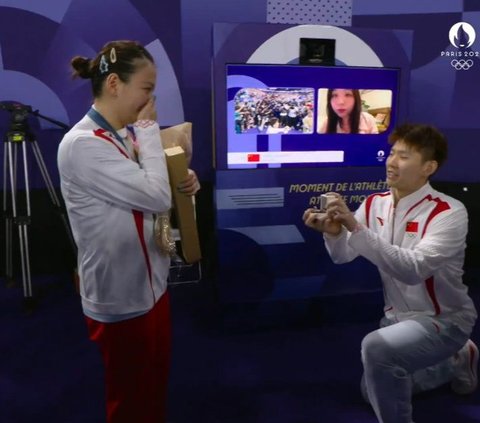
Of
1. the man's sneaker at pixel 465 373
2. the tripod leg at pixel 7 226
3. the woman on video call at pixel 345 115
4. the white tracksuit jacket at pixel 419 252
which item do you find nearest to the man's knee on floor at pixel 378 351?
the white tracksuit jacket at pixel 419 252

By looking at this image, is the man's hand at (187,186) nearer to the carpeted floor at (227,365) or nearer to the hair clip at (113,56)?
the hair clip at (113,56)

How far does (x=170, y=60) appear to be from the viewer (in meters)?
3.39

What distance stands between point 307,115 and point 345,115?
9.5 inches

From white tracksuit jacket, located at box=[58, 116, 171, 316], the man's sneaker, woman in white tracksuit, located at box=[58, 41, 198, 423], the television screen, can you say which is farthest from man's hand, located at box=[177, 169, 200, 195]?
the man's sneaker

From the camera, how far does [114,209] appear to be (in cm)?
126

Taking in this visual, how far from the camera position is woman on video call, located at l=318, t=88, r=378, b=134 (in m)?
2.63

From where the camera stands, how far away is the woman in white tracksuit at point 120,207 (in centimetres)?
121

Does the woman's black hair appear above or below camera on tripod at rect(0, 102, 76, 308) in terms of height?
above

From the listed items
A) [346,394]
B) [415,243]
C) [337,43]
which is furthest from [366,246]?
[337,43]

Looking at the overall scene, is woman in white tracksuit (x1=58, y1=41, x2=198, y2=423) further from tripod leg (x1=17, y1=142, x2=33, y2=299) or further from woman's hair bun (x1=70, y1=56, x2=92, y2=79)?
tripod leg (x1=17, y1=142, x2=33, y2=299)

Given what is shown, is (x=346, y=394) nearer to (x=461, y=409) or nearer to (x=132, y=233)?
(x=461, y=409)

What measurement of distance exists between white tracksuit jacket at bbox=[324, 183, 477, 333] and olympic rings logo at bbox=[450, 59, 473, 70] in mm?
2375

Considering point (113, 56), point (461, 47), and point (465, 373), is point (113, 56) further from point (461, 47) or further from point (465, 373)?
point (461, 47)

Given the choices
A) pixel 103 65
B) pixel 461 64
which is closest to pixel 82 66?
pixel 103 65
